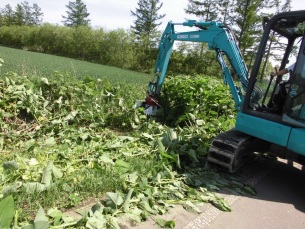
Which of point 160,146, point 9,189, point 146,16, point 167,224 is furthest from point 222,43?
point 146,16

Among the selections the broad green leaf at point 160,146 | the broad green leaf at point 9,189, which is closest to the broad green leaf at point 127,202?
the broad green leaf at point 9,189

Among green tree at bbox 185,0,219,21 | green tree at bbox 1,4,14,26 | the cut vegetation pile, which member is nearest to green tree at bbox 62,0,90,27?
green tree at bbox 1,4,14,26

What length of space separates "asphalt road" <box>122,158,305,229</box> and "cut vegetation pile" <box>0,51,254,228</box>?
16 cm

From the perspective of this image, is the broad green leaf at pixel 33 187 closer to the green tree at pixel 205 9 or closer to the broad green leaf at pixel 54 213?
the broad green leaf at pixel 54 213

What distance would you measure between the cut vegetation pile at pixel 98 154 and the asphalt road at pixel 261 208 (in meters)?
0.16

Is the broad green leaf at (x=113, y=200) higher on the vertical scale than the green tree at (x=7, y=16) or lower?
lower

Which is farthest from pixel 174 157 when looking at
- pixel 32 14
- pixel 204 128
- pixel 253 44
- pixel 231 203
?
pixel 32 14

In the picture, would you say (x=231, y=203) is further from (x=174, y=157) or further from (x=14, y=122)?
(x=14, y=122)

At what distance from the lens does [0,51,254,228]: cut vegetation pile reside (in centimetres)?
267

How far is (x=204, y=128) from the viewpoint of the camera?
5.83 m

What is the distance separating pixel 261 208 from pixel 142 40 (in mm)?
33378

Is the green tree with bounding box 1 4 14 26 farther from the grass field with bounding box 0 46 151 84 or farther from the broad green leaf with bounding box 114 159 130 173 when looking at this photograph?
the broad green leaf with bounding box 114 159 130 173

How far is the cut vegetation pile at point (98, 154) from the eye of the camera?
267 centimetres

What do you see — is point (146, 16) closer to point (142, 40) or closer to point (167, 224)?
point (142, 40)
